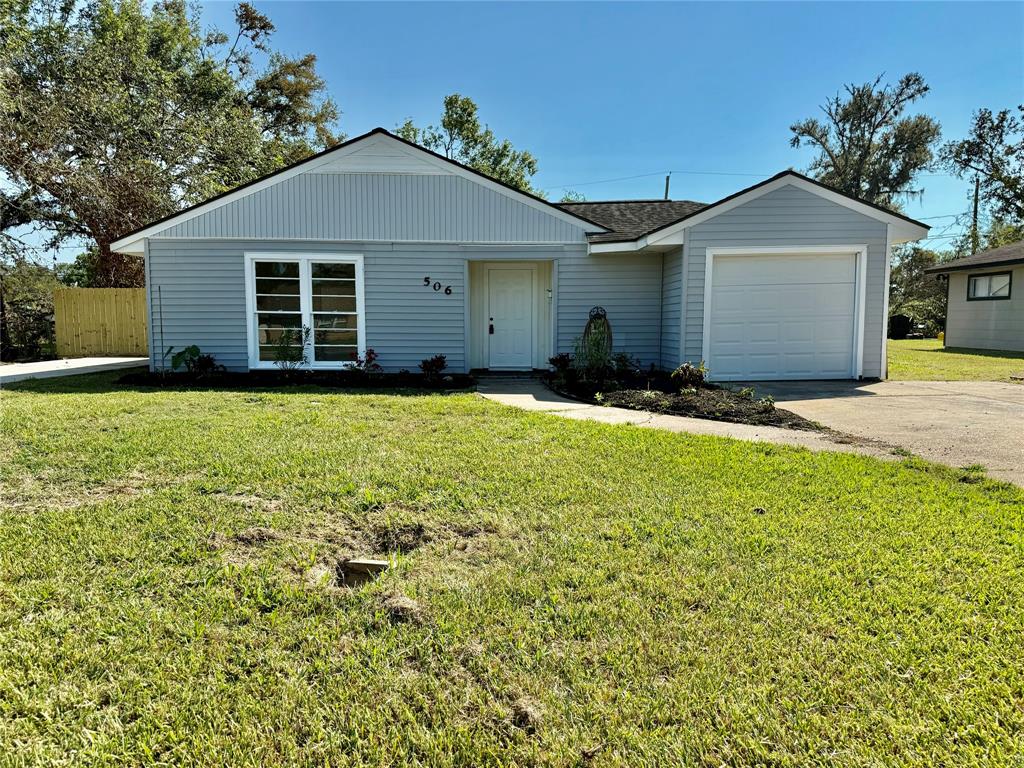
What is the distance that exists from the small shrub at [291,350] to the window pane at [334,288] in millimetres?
746

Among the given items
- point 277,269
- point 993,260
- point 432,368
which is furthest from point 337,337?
point 993,260

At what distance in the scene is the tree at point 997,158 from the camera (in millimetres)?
26500

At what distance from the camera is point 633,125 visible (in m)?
25.1

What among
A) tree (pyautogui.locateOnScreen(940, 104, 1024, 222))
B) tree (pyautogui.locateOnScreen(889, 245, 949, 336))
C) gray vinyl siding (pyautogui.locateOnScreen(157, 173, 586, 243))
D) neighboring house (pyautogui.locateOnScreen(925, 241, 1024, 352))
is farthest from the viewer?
tree (pyautogui.locateOnScreen(940, 104, 1024, 222))

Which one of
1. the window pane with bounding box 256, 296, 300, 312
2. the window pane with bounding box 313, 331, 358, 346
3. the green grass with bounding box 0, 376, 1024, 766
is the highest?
the window pane with bounding box 256, 296, 300, 312

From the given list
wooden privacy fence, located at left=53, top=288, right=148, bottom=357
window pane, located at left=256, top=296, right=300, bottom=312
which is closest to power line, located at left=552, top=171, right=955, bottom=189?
window pane, located at left=256, top=296, right=300, bottom=312

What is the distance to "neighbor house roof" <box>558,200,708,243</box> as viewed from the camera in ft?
35.4

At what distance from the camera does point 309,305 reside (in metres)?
10.9

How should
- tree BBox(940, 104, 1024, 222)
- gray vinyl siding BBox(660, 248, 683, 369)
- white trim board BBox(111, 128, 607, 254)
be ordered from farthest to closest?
tree BBox(940, 104, 1024, 222) < white trim board BBox(111, 128, 607, 254) < gray vinyl siding BBox(660, 248, 683, 369)

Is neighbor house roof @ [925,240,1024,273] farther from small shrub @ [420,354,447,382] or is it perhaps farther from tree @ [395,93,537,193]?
tree @ [395,93,537,193]

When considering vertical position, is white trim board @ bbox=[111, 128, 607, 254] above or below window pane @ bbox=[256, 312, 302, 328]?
above

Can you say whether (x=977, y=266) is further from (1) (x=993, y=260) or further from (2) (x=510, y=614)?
(2) (x=510, y=614)

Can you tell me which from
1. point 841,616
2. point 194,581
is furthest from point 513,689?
point 194,581

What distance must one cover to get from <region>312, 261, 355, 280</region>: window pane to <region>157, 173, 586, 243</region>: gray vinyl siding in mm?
514
